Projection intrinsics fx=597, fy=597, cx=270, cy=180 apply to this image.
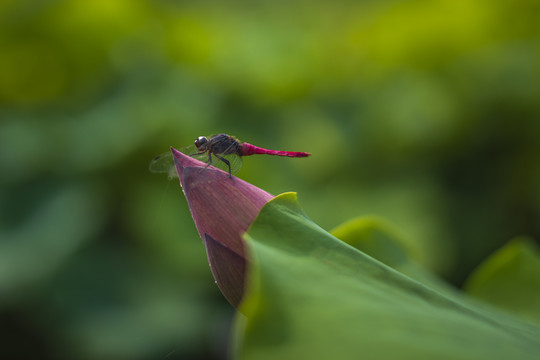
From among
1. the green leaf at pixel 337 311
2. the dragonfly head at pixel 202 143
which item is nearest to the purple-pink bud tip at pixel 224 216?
the green leaf at pixel 337 311

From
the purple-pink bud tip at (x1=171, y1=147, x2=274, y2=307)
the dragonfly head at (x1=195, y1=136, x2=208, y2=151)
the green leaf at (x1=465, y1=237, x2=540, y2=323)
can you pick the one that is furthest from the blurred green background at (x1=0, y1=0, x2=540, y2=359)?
the purple-pink bud tip at (x1=171, y1=147, x2=274, y2=307)

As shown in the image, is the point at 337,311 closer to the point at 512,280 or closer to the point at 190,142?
the point at 512,280

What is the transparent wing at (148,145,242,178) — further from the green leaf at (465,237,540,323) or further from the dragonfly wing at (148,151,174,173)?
the green leaf at (465,237,540,323)

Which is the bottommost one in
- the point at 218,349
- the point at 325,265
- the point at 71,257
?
the point at 218,349

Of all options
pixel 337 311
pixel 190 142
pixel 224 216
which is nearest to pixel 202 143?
pixel 224 216

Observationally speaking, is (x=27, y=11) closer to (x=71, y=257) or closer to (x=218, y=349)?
(x=71, y=257)

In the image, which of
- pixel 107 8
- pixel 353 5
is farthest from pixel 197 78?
pixel 353 5

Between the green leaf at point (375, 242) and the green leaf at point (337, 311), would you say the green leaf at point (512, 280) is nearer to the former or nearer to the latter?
the green leaf at point (375, 242)
